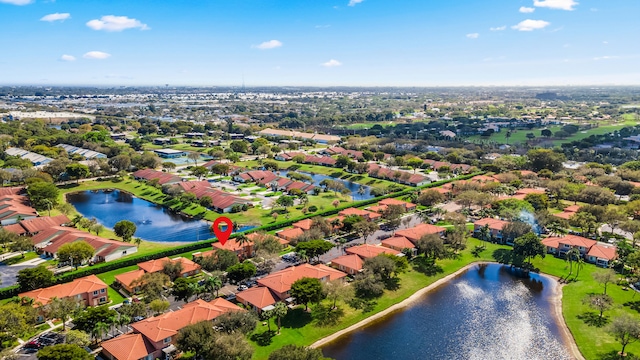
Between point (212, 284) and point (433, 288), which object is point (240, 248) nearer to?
point (212, 284)

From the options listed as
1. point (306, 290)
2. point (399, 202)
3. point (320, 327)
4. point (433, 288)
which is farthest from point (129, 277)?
point (399, 202)

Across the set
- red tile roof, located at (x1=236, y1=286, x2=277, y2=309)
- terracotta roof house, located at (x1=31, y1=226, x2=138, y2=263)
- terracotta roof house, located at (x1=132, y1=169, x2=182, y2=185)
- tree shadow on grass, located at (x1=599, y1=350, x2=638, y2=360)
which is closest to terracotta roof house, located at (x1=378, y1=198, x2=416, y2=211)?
red tile roof, located at (x1=236, y1=286, x2=277, y2=309)

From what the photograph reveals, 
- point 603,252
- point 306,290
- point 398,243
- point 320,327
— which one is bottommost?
point 320,327


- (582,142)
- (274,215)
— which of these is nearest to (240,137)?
(274,215)

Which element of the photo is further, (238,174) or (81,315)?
(238,174)

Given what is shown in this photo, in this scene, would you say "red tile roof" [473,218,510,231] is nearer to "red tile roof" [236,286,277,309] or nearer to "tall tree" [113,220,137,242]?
"red tile roof" [236,286,277,309]

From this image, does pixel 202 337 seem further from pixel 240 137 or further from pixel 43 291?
pixel 240 137
